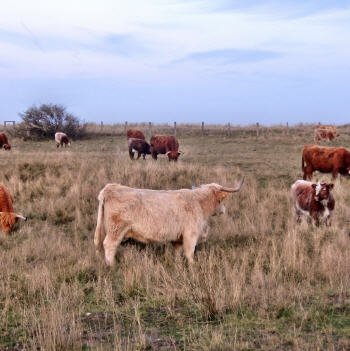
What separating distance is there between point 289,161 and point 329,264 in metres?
14.6

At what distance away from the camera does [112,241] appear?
305 inches

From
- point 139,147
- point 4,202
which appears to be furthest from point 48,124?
point 4,202

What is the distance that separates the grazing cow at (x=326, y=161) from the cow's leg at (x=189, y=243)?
9410mm

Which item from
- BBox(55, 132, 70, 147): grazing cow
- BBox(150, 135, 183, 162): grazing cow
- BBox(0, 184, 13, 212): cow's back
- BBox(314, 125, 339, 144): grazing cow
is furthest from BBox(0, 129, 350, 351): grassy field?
BBox(314, 125, 339, 144): grazing cow

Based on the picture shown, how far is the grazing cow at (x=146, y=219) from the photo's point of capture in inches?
308

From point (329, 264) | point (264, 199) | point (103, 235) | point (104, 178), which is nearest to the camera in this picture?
point (329, 264)

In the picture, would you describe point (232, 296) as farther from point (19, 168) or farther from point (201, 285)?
point (19, 168)

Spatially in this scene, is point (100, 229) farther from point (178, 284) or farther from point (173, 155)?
point (173, 155)

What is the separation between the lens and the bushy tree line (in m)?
35.7

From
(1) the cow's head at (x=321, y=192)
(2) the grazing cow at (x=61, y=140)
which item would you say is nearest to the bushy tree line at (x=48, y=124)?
(2) the grazing cow at (x=61, y=140)

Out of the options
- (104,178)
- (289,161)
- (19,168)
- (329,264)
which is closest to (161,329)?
(329,264)

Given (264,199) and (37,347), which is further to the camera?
(264,199)

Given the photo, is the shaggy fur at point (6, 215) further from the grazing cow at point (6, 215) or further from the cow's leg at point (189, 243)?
the cow's leg at point (189, 243)

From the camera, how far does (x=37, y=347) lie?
441 cm
